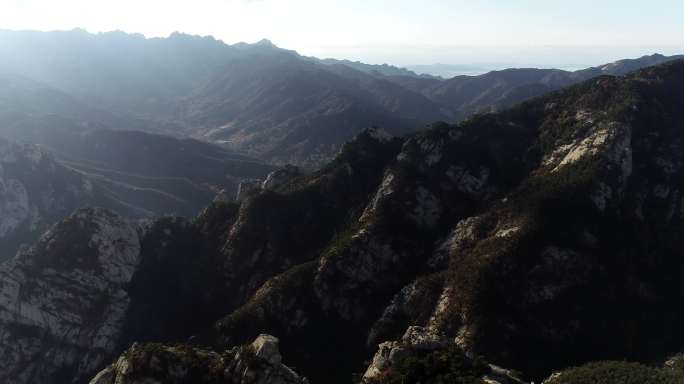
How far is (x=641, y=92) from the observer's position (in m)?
144

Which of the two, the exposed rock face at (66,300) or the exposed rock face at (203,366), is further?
the exposed rock face at (66,300)

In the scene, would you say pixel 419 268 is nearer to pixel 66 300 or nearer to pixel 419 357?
pixel 419 357

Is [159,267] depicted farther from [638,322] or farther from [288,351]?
[638,322]

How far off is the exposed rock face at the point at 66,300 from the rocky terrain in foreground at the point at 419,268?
36cm

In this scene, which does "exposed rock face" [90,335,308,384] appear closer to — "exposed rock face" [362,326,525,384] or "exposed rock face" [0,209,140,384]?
"exposed rock face" [362,326,525,384]

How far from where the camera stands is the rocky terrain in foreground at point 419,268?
9056 centimetres

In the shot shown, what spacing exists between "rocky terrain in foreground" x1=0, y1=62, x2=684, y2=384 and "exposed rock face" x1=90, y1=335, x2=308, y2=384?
1.08 ft

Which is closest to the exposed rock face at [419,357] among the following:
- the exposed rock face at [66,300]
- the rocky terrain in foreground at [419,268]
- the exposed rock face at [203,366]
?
the rocky terrain in foreground at [419,268]

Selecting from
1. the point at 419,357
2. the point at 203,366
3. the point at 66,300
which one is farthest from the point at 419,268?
the point at 66,300

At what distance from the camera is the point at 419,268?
117062 millimetres

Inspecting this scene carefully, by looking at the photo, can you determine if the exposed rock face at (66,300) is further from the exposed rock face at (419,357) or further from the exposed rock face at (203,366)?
the exposed rock face at (419,357)

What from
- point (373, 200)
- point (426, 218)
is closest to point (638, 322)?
point (426, 218)

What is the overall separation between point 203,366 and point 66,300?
65613 millimetres

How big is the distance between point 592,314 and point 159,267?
107 metres
